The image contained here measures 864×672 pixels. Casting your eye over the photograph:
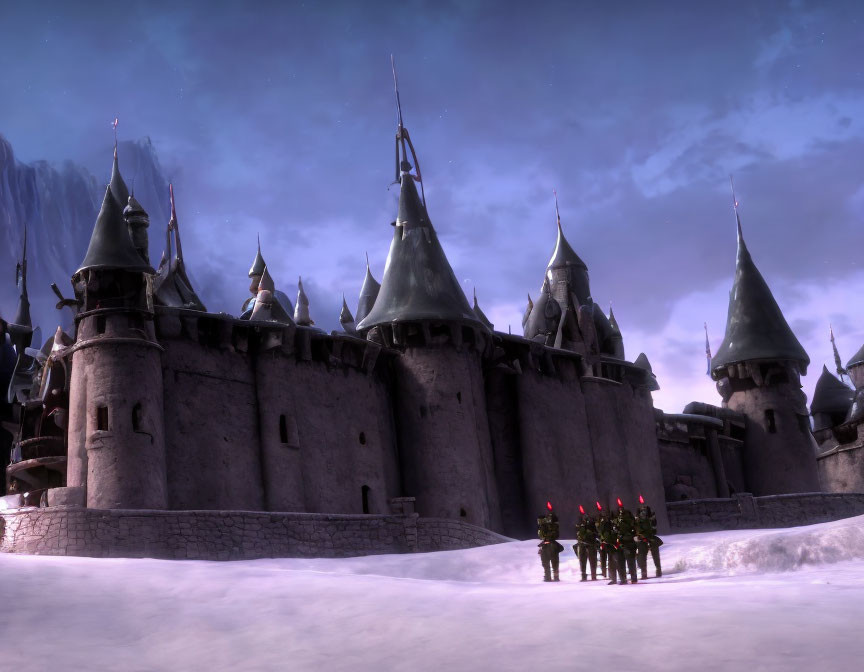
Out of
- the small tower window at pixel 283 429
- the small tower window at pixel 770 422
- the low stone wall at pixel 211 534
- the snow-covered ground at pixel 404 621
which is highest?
the small tower window at pixel 770 422

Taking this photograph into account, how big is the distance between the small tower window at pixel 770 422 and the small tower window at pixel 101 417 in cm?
3014

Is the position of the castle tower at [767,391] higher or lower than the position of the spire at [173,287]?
lower

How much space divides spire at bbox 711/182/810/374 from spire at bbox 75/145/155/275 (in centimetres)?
2739

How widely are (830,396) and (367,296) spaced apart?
24678 mm

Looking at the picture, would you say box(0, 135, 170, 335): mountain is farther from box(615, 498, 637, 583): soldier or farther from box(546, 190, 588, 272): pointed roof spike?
box(615, 498, 637, 583): soldier

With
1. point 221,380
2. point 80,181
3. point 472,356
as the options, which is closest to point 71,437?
point 221,380

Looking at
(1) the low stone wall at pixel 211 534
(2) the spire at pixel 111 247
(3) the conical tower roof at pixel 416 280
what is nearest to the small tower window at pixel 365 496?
(1) the low stone wall at pixel 211 534

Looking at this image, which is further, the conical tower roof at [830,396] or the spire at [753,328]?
the conical tower roof at [830,396]

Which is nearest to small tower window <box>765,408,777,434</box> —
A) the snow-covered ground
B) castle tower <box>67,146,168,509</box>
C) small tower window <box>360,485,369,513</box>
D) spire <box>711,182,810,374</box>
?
spire <box>711,182,810,374</box>

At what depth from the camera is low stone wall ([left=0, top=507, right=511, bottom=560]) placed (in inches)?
1010

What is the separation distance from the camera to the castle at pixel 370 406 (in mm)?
30734

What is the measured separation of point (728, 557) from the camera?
75.4 feet

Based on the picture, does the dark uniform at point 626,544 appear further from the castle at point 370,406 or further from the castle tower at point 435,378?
the castle tower at point 435,378

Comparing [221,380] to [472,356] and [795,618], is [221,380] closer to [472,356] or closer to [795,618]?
[472,356]
